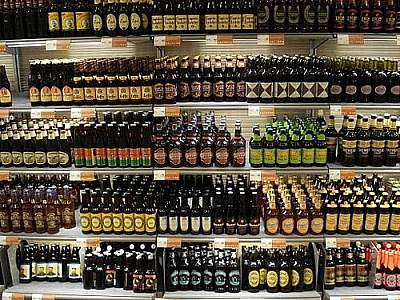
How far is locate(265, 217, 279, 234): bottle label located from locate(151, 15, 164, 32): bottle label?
1.63 metres

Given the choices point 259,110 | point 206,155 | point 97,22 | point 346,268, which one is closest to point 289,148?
point 259,110

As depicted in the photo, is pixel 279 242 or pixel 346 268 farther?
pixel 346 268

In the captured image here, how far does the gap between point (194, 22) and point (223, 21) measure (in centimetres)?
21

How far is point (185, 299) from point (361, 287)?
1354 millimetres

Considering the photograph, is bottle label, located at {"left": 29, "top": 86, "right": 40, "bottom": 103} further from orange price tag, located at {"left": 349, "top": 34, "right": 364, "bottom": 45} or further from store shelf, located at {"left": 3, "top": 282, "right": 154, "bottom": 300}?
orange price tag, located at {"left": 349, "top": 34, "right": 364, "bottom": 45}

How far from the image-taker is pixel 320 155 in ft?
11.4

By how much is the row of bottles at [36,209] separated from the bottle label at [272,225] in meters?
1.57

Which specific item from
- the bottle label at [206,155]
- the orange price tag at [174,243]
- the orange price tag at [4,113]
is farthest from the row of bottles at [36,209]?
the bottle label at [206,155]

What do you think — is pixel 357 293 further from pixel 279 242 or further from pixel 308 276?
pixel 279 242

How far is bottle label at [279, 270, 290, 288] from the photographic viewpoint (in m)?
3.58

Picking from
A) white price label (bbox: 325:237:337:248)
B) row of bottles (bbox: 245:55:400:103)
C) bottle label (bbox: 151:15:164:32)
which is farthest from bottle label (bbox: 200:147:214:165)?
white price label (bbox: 325:237:337:248)

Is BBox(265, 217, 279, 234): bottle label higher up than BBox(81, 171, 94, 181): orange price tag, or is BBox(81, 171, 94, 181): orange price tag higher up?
BBox(81, 171, 94, 181): orange price tag

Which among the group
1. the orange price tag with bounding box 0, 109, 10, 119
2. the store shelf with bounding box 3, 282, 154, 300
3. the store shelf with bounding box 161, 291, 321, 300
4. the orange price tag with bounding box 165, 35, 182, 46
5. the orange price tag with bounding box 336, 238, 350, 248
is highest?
the orange price tag with bounding box 165, 35, 182, 46

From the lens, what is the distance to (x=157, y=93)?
3.49 m
